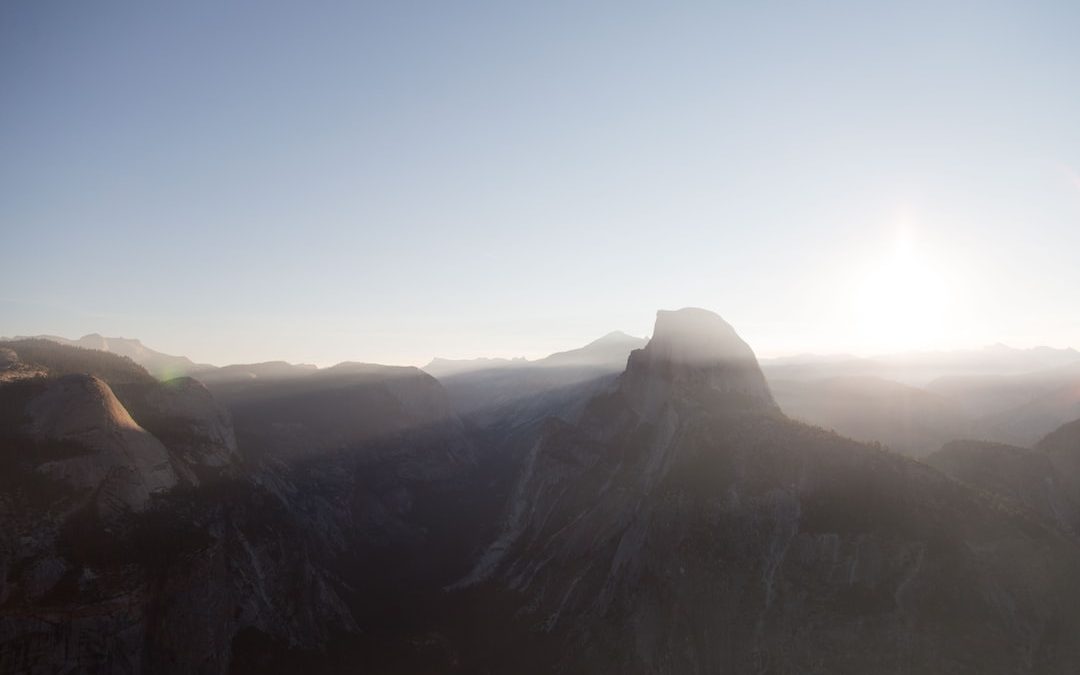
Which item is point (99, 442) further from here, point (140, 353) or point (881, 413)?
point (140, 353)

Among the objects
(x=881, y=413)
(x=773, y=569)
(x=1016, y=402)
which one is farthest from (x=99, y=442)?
(x=1016, y=402)

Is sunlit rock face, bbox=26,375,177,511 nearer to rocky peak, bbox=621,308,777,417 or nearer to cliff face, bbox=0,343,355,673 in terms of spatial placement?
cliff face, bbox=0,343,355,673

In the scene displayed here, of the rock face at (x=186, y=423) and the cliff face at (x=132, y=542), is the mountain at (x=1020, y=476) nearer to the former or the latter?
the cliff face at (x=132, y=542)

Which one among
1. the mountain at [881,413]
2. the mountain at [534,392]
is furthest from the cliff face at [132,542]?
the mountain at [881,413]

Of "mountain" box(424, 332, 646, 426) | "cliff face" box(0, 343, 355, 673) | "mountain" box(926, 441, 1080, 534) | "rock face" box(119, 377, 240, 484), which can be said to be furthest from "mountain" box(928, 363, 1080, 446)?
"rock face" box(119, 377, 240, 484)

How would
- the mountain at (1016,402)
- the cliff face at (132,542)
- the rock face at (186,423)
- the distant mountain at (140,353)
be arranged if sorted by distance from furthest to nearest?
the distant mountain at (140,353) < the mountain at (1016,402) < the rock face at (186,423) < the cliff face at (132,542)

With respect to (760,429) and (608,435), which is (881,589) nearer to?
(760,429)

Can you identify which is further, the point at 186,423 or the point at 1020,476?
the point at 1020,476
